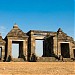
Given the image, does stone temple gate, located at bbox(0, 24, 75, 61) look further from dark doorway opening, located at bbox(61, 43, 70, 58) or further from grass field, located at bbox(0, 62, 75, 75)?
grass field, located at bbox(0, 62, 75, 75)

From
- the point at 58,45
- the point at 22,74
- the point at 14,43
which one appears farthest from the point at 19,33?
the point at 22,74

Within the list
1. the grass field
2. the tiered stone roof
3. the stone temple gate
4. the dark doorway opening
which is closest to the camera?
the grass field

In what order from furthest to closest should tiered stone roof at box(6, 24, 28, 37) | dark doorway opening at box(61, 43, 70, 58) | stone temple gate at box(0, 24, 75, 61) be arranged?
dark doorway opening at box(61, 43, 70, 58) < tiered stone roof at box(6, 24, 28, 37) < stone temple gate at box(0, 24, 75, 61)

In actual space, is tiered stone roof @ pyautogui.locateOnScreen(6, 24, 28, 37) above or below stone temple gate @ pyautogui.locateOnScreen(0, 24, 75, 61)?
above

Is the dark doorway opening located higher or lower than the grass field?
higher

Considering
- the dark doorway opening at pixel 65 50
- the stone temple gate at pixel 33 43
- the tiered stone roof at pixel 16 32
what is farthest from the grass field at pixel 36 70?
the dark doorway opening at pixel 65 50

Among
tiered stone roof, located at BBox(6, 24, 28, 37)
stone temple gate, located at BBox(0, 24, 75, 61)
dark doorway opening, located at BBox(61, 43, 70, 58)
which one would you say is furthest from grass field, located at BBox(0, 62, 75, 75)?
dark doorway opening, located at BBox(61, 43, 70, 58)

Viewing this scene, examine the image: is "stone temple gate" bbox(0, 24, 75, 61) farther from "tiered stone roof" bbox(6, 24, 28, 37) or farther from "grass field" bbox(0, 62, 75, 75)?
"grass field" bbox(0, 62, 75, 75)

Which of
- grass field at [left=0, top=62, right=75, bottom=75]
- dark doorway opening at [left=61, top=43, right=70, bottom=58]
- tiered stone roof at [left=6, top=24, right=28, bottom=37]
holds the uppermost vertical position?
tiered stone roof at [left=6, top=24, right=28, bottom=37]

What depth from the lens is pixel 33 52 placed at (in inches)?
1368

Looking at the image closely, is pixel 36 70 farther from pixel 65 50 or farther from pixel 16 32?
pixel 65 50

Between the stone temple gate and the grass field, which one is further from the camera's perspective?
A: the stone temple gate

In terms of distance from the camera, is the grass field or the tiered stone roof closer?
the grass field

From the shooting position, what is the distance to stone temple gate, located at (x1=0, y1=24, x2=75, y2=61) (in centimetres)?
3441
